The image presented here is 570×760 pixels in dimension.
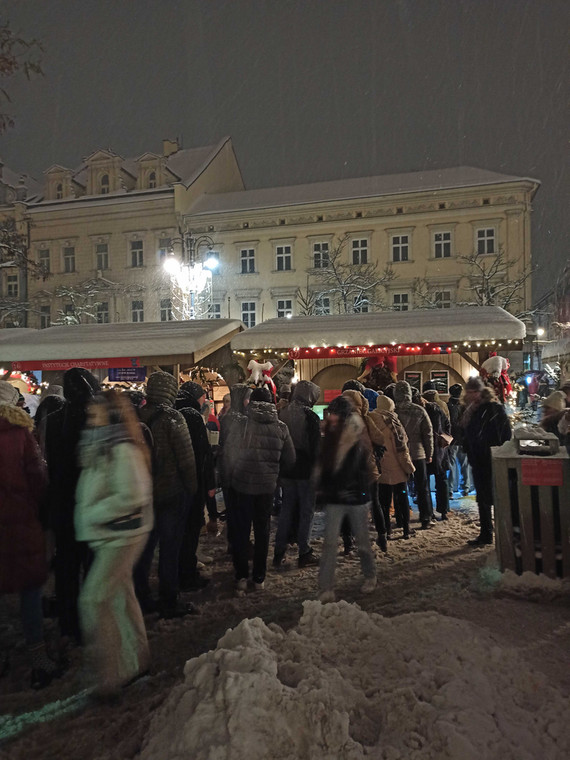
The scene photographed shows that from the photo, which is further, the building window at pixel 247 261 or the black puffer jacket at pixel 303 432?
the building window at pixel 247 261

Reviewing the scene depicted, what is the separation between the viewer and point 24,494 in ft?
11.6

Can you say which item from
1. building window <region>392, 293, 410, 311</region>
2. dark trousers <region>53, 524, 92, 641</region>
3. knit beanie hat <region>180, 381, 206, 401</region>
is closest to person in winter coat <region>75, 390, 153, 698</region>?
dark trousers <region>53, 524, 92, 641</region>

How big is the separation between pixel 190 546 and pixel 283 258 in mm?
28727

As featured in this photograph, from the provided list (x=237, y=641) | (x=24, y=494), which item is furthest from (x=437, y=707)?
(x=24, y=494)

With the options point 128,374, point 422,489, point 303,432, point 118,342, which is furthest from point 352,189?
point 303,432

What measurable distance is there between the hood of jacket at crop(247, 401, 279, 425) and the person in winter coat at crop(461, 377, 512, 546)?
267 cm

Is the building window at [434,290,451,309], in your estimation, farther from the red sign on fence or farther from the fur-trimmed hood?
the fur-trimmed hood

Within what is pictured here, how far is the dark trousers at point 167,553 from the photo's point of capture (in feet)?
14.3

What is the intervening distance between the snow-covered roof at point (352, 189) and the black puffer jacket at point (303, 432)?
27.4m

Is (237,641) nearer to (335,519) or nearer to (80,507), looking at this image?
(80,507)

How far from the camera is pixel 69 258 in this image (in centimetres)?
3534

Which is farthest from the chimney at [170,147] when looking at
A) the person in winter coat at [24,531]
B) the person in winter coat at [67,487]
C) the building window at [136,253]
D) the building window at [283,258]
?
the person in winter coat at [24,531]

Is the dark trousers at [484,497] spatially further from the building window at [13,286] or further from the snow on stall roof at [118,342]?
the building window at [13,286]

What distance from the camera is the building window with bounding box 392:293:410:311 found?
30953 millimetres
